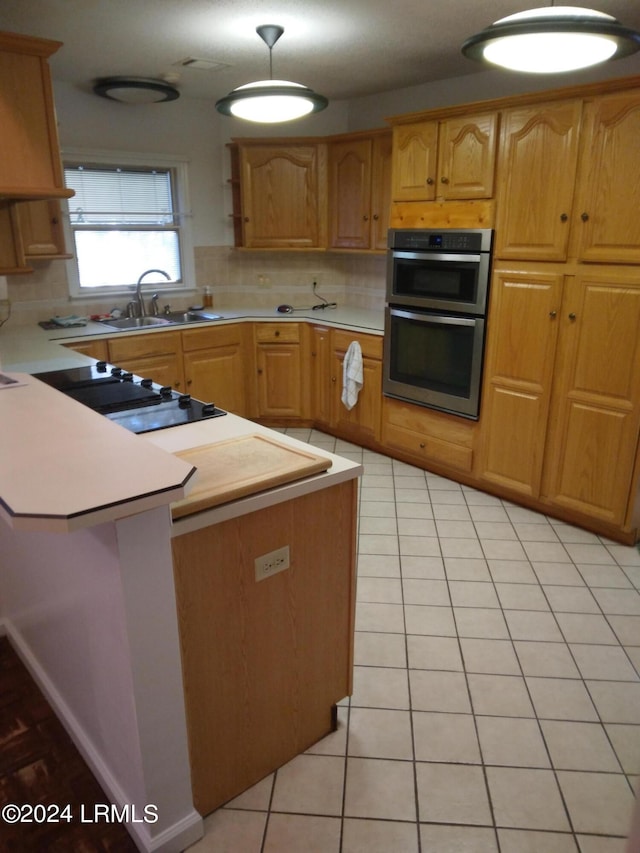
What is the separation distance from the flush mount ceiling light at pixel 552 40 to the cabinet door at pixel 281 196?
2.40 m

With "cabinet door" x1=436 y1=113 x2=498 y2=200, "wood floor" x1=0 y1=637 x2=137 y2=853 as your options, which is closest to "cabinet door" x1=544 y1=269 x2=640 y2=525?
"cabinet door" x1=436 y1=113 x2=498 y2=200

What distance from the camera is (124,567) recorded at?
1.25 meters

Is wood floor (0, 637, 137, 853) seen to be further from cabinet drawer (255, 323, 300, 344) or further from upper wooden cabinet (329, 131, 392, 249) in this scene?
upper wooden cabinet (329, 131, 392, 249)

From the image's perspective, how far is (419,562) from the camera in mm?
2893

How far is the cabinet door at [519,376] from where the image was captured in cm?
306

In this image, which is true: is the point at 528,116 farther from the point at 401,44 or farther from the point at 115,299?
the point at 115,299

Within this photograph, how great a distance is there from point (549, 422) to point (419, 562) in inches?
39.8

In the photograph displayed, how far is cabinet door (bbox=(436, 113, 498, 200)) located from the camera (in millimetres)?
3111

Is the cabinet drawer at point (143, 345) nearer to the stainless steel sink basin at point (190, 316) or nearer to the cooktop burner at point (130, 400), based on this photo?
the stainless steel sink basin at point (190, 316)

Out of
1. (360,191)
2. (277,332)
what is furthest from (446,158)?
(277,332)

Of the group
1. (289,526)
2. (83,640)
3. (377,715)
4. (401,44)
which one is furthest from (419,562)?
(401,44)

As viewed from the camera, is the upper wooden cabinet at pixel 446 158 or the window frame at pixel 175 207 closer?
the upper wooden cabinet at pixel 446 158

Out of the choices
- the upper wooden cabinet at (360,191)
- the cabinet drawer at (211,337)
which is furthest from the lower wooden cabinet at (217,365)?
the upper wooden cabinet at (360,191)

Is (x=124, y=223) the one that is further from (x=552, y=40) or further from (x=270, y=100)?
(x=552, y=40)
